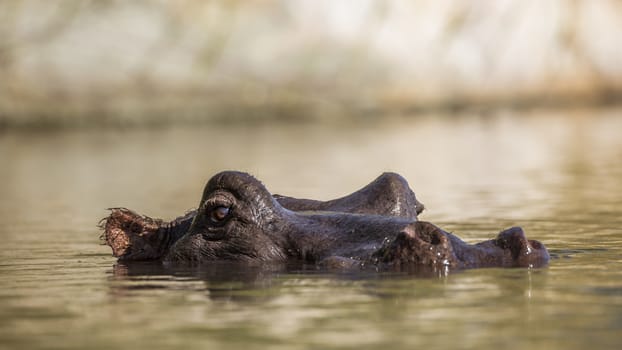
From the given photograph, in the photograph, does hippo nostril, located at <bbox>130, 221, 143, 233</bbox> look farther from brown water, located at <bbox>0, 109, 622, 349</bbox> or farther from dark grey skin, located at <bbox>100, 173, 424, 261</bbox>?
brown water, located at <bbox>0, 109, 622, 349</bbox>

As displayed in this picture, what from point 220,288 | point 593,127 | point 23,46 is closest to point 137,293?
point 220,288

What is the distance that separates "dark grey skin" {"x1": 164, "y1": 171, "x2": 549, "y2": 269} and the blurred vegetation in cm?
2456

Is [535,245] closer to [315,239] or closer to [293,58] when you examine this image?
[315,239]

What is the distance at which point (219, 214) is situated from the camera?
795 centimetres

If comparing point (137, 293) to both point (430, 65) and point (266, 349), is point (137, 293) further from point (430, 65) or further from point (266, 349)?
point (430, 65)

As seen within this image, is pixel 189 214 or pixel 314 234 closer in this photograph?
pixel 314 234

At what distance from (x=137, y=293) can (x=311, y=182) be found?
9800mm

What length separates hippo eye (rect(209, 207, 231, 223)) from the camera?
7930mm

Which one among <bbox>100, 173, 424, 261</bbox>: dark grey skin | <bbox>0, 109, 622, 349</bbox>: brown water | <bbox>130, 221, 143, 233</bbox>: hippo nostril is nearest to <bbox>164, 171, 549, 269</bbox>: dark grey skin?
<bbox>0, 109, 622, 349</bbox>: brown water

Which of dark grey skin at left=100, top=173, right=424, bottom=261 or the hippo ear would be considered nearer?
the hippo ear

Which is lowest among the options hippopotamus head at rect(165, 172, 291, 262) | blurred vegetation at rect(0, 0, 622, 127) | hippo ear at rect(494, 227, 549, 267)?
hippo ear at rect(494, 227, 549, 267)

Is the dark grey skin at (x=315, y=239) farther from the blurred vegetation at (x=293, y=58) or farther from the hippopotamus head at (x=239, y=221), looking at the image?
the blurred vegetation at (x=293, y=58)

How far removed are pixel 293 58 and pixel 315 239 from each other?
2723cm

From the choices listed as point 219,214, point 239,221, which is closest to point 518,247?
point 239,221
